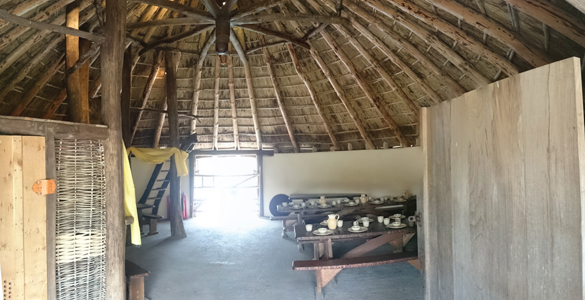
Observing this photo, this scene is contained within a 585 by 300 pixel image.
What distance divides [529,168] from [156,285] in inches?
173

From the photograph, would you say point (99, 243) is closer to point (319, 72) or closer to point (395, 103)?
point (319, 72)

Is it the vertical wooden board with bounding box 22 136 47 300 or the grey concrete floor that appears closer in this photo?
the vertical wooden board with bounding box 22 136 47 300

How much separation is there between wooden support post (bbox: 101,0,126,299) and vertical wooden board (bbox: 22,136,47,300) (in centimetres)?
58

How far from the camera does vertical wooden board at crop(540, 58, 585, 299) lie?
4.58ft

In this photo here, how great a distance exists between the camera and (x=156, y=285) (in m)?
4.52

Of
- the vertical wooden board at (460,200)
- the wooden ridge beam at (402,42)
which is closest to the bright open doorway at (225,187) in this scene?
the wooden ridge beam at (402,42)

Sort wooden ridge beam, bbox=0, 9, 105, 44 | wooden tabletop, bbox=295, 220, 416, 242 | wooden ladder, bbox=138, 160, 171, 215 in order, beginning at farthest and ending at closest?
wooden ladder, bbox=138, 160, 171, 215
wooden tabletop, bbox=295, 220, 416, 242
wooden ridge beam, bbox=0, 9, 105, 44

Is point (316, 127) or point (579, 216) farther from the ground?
point (316, 127)

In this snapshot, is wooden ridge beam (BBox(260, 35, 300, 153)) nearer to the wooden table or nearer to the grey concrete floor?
the grey concrete floor

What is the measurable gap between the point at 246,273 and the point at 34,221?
9.00ft

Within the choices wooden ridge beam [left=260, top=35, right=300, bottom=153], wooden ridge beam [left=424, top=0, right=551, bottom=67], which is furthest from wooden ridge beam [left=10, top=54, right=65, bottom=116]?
wooden ridge beam [left=424, top=0, right=551, bottom=67]

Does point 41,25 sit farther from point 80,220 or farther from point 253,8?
point 253,8

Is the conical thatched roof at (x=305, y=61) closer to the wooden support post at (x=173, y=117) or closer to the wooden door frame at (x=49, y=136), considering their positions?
the wooden support post at (x=173, y=117)

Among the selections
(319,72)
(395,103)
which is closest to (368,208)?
(395,103)
